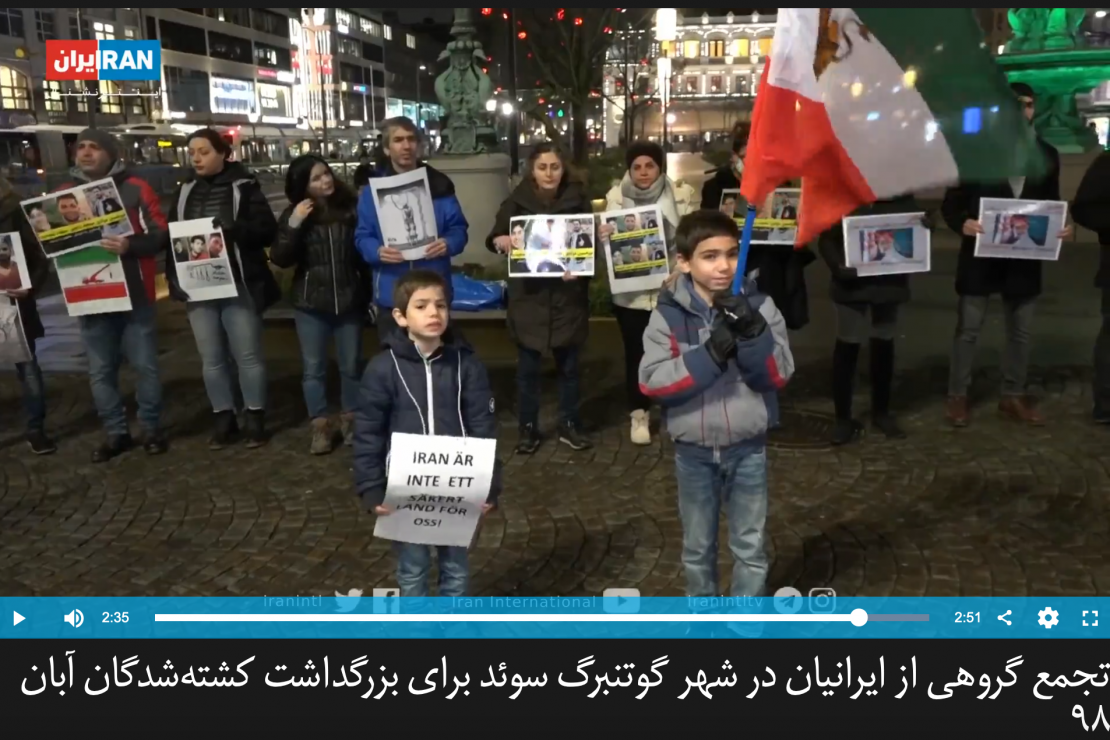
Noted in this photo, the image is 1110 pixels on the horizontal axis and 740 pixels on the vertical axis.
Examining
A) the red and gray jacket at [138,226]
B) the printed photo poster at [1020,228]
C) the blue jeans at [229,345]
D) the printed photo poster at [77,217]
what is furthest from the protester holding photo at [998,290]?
the printed photo poster at [77,217]

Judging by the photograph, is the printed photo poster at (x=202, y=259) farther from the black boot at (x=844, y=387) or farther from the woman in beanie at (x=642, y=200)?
the black boot at (x=844, y=387)

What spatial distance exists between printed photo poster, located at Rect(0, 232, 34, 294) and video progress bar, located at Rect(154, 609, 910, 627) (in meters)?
3.19

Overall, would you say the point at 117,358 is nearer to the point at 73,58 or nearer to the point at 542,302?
the point at 542,302

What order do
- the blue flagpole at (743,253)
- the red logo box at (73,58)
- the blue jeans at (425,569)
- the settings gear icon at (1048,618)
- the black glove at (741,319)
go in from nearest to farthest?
the black glove at (741,319) < the blue flagpole at (743,253) < the blue jeans at (425,569) < the settings gear icon at (1048,618) < the red logo box at (73,58)

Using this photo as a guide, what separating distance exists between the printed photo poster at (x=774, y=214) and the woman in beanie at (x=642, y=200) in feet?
0.87

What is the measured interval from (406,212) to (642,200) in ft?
4.60

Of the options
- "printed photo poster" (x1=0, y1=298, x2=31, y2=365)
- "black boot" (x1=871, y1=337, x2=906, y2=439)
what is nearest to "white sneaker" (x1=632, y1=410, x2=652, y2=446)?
"black boot" (x1=871, y1=337, x2=906, y2=439)

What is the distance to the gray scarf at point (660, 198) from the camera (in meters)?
5.79

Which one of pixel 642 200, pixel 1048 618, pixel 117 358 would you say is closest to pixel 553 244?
pixel 642 200

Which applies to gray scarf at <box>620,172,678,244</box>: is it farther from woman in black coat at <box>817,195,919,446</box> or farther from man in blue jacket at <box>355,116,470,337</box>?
man in blue jacket at <box>355,116,470,337</box>

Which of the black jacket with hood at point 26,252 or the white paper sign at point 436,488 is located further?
the black jacket with hood at point 26,252

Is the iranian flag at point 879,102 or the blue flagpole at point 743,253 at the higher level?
the iranian flag at point 879,102

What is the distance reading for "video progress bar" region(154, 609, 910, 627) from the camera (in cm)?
370
